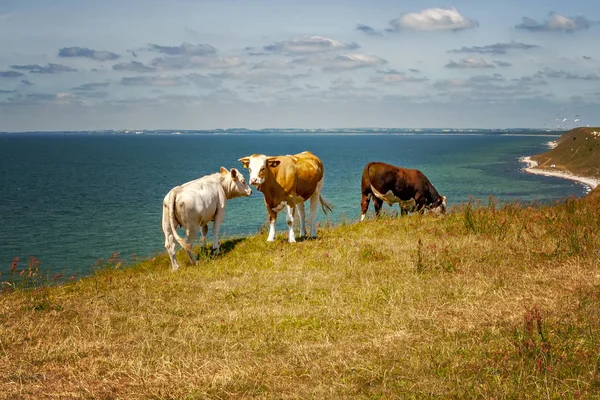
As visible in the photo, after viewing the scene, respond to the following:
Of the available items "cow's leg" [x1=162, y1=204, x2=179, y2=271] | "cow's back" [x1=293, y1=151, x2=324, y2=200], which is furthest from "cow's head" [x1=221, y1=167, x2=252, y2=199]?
"cow's leg" [x1=162, y1=204, x2=179, y2=271]

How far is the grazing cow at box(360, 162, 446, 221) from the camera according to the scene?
21891mm

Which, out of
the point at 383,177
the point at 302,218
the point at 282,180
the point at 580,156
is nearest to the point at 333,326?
the point at 282,180

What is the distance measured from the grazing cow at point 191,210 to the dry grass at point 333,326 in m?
1.25

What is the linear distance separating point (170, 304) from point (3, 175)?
3795 inches

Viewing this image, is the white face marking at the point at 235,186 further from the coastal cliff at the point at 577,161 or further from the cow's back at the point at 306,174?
the coastal cliff at the point at 577,161

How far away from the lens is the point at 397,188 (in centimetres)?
2200

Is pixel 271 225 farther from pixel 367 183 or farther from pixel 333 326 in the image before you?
pixel 333 326

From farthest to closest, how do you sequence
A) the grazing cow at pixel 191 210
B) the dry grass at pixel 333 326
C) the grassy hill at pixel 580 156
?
the grassy hill at pixel 580 156 < the grazing cow at pixel 191 210 < the dry grass at pixel 333 326

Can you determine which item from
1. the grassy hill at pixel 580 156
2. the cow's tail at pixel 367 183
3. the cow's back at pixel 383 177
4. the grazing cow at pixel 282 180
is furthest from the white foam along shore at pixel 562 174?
the grazing cow at pixel 282 180

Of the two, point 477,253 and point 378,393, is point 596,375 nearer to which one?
point 378,393

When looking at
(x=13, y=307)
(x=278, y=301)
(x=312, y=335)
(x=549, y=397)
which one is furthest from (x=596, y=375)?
(x=13, y=307)

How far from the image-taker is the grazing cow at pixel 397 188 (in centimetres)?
2189

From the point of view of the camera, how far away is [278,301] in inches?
425

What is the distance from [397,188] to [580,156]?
88.5 meters
